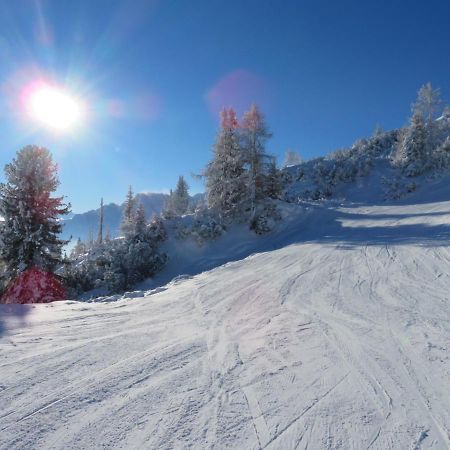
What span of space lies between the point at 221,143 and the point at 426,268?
60.5 feet

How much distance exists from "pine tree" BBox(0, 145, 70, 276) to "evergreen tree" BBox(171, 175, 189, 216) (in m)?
34.8

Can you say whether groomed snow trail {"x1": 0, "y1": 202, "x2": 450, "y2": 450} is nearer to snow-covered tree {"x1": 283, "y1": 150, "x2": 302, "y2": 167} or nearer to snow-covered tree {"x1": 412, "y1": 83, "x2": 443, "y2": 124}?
snow-covered tree {"x1": 412, "y1": 83, "x2": 443, "y2": 124}

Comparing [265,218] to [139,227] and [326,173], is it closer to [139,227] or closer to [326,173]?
[139,227]

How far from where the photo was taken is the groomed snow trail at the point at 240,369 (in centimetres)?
327

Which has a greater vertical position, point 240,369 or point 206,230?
point 206,230

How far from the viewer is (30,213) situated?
17.3 metres

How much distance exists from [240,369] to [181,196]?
52596mm

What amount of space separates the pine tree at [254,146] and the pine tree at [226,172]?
0.59 metres

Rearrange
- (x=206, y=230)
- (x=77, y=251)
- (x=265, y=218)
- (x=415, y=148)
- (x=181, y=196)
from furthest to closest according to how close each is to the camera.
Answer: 1. (x=181, y=196)
2. (x=77, y=251)
3. (x=415, y=148)
4. (x=265, y=218)
5. (x=206, y=230)

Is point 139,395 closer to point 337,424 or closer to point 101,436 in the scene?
point 101,436

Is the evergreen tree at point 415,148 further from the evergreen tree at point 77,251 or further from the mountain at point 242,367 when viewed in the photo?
the evergreen tree at point 77,251

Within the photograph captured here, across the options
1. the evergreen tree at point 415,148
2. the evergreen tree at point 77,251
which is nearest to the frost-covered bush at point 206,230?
the evergreen tree at point 77,251

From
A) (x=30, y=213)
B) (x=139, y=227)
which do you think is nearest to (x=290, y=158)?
(x=139, y=227)

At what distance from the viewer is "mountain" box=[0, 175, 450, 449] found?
3.28m
